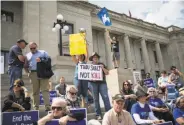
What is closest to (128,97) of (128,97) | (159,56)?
(128,97)

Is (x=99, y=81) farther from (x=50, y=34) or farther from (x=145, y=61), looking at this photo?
(x=145, y=61)

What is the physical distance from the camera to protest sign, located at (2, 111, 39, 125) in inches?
165

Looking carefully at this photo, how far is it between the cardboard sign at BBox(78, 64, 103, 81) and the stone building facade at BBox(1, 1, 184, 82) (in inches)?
138

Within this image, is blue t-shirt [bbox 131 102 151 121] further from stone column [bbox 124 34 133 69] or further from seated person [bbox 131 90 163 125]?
stone column [bbox 124 34 133 69]

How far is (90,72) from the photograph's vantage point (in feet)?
23.0

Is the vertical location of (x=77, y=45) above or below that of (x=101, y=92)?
above

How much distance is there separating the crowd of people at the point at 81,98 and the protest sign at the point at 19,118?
64cm

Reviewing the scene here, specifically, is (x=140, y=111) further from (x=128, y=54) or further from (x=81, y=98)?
(x=128, y=54)

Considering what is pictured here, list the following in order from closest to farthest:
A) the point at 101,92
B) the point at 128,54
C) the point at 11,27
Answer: the point at 101,92, the point at 11,27, the point at 128,54

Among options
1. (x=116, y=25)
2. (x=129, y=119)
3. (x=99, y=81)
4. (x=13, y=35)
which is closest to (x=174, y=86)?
(x=99, y=81)

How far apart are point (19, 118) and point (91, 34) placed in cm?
2126

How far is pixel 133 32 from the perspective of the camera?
108ft

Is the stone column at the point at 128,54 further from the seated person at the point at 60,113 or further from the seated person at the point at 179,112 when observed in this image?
the seated person at the point at 60,113

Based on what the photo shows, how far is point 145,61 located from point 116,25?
23.6 feet
